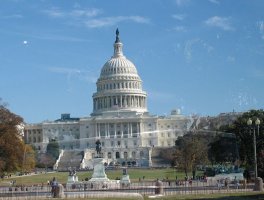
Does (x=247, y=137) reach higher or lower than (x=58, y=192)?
higher

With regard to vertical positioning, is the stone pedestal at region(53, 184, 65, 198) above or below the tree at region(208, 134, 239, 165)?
below

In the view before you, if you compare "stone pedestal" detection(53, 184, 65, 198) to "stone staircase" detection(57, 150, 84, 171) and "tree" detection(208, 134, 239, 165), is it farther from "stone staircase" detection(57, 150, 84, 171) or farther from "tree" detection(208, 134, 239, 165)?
"stone staircase" detection(57, 150, 84, 171)

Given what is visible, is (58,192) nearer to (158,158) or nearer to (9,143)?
(9,143)

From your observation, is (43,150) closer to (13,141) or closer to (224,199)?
(13,141)

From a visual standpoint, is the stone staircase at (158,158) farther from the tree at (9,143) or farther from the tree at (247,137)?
the tree at (9,143)

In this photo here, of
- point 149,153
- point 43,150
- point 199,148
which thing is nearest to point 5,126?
point 199,148

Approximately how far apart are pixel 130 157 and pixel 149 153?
1313 centimetres

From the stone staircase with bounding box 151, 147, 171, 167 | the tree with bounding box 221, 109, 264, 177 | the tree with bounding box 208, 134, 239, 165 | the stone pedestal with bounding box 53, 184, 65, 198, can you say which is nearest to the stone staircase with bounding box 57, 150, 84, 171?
the stone staircase with bounding box 151, 147, 171, 167

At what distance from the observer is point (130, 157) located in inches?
7421

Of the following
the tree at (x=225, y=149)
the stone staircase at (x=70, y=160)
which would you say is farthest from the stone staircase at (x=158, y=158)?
the tree at (x=225, y=149)

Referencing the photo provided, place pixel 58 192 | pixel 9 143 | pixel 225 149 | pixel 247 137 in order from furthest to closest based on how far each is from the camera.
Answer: pixel 225 149
pixel 247 137
pixel 9 143
pixel 58 192

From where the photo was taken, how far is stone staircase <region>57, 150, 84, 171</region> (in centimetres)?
16034

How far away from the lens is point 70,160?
171 metres

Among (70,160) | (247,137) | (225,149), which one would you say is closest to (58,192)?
(247,137)
